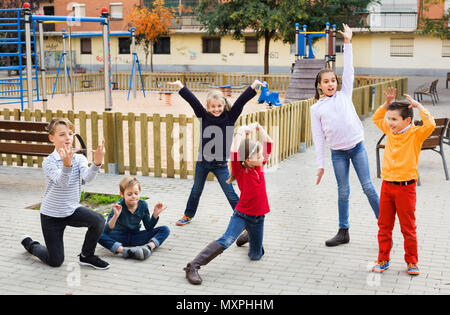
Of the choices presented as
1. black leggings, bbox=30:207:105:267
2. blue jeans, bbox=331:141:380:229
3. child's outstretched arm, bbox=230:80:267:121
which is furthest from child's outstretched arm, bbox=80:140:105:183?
blue jeans, bbox=331:141:380:229

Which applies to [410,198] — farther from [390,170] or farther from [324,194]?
[324,194]

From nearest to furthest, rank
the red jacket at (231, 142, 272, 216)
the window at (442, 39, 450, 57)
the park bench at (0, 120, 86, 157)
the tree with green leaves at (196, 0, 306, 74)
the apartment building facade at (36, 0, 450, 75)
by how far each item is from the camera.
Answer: the red jacket at (231, 142, 272, 216) < the park bench at (0, 120, 86, 157) < the tree with green leaves at (196, 0, 306, 74) < the window at (442, 39, 450, 57) < the apartment building facade at (36, 0, 450, 75)

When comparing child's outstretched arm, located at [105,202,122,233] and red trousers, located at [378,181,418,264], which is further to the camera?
→ child's outstretched arm, located at [105,202,122,233]

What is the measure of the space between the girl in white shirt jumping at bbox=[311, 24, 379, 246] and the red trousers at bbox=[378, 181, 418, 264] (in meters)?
0.65

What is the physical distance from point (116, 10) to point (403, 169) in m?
49.8

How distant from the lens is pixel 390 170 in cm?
503

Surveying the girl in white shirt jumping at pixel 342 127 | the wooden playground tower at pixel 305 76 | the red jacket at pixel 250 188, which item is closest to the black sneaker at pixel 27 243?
the red jacket at pixel 250 188

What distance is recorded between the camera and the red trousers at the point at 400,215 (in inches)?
196

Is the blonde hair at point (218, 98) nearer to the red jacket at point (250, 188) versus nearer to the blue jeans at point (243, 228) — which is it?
the red jacket at point (250, 188)

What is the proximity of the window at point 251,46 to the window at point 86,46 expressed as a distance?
14587mm

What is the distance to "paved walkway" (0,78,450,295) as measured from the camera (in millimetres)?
4918

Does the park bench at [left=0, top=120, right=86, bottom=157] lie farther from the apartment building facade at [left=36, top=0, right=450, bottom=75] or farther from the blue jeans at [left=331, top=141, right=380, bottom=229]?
the apartment building facade at [left=36, top=0, right=450, bottom=75]
